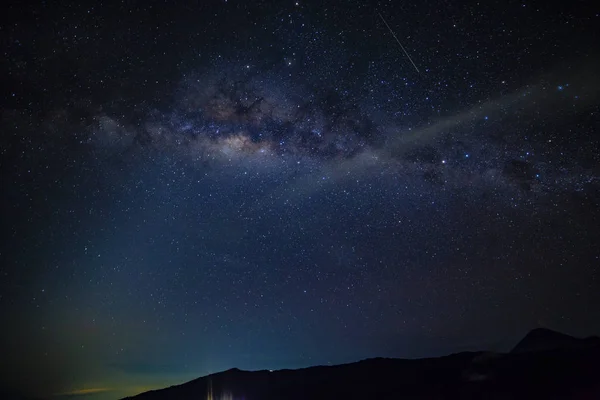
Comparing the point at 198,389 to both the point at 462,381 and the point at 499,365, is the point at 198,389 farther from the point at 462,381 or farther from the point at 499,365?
the point at 499,365

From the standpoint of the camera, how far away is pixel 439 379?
1603 inches

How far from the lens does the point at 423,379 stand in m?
41.8

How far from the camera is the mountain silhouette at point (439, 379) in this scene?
34.0m

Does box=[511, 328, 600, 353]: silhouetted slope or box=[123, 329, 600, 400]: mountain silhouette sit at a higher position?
box=[511, 328, 600, 353]: silhouetted slope

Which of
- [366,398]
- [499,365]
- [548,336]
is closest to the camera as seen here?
[499,365]

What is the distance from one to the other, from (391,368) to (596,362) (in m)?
20.7

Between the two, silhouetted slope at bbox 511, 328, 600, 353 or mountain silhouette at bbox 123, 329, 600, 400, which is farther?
silhouetted slope at bbox 511, 328, 600, 353

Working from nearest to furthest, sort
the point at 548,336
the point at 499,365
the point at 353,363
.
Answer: the point at 499,365 → the point at 353,363 → the point at 548,336

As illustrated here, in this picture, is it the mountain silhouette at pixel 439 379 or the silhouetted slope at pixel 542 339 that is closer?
the mountain silhouette at pixel 439 379

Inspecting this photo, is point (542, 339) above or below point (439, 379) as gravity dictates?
above

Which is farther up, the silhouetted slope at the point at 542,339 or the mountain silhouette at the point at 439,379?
the silhouetted slope at the point at 542,339

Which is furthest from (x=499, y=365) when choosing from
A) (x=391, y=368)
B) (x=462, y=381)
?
(x=391, y=368)

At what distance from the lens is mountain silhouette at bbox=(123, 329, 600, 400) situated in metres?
34.0

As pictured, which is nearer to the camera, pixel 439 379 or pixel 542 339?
pixel 439 379
